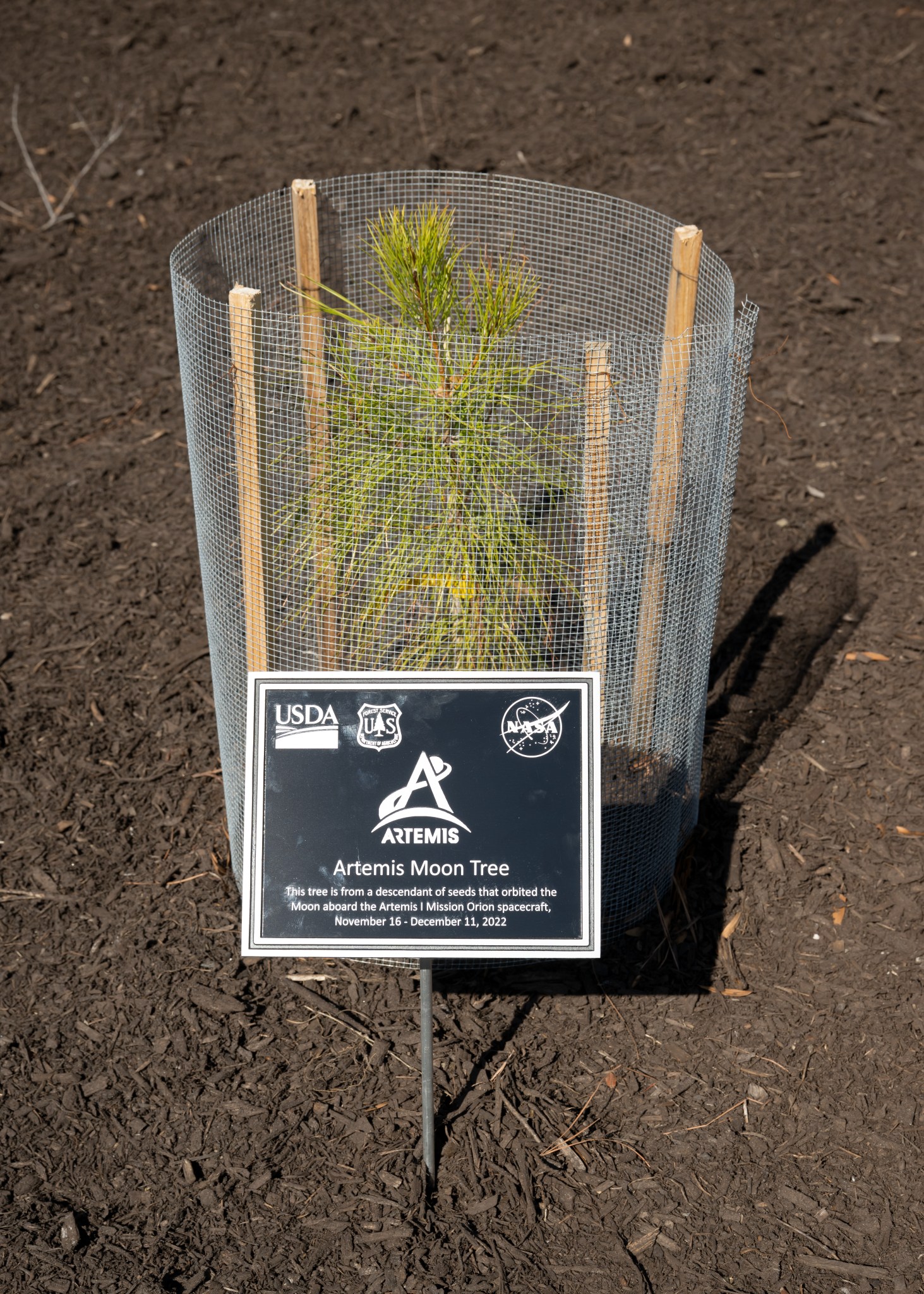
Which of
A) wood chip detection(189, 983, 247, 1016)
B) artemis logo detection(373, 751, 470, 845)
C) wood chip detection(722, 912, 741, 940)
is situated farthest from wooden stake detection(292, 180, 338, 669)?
wood chip detection(722, 912, 741, 940)

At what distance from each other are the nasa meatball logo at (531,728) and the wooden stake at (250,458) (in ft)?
2.86

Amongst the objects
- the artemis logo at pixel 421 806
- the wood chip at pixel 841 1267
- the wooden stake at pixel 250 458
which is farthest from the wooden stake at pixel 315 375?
the wood chip at pixel 841 1267

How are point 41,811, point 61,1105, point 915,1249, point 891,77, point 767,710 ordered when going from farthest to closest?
point 891,77 → point 767,710 → point 41,811 → point 61,1105 → point 915,1249

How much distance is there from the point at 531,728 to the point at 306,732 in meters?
0.49

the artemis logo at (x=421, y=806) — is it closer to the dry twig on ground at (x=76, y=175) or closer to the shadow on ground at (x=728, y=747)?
the shadow on ground at (x=728, y=747)

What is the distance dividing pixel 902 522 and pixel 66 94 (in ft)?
19.1

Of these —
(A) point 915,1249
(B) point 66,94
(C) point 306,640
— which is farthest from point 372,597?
(B) point 66,94

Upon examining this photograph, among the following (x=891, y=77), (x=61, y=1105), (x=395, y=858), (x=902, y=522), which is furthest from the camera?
(x=891, y=77)

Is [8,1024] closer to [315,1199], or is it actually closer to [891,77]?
[315,1199]

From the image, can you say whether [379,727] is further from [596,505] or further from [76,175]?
[76,175]

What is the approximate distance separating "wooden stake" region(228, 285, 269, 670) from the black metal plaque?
0.60 m

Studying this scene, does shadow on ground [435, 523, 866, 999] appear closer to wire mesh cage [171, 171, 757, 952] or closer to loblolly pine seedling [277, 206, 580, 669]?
wire mesh cage [171, 171, 757, 952]

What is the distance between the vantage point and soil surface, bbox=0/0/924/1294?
2.92m

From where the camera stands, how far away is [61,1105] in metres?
3.16
